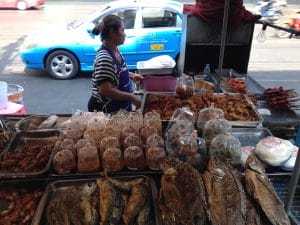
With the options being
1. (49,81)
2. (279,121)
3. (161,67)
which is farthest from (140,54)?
(279,121)

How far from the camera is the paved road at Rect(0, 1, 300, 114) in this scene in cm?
665

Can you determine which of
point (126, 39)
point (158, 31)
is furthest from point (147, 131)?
point (158, 31)

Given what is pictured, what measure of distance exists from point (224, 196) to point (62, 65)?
23.1 feet

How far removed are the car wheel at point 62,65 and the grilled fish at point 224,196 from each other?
6759 millimetres

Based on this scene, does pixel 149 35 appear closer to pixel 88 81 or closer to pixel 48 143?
pixel 88 81

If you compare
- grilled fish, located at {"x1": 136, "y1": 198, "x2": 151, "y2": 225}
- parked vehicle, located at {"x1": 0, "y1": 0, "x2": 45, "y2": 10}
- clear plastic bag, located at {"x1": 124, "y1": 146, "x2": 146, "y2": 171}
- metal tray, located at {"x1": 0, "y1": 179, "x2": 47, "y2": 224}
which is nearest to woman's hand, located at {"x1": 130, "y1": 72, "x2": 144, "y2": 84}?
clear plastic bag, located at {"x1": 124, "y1": 146, "x2": 146, "y2": 171}

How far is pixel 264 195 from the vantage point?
1.62 m

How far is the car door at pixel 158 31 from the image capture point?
7.74 meters

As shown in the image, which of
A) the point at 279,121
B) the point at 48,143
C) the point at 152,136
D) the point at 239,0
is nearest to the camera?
the point at 152,136

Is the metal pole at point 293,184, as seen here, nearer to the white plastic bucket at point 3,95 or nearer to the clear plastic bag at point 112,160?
the clear plastic bag at point 112,160

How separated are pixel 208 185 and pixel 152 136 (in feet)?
1.93

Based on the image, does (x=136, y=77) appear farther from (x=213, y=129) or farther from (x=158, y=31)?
(x=158, y=31)

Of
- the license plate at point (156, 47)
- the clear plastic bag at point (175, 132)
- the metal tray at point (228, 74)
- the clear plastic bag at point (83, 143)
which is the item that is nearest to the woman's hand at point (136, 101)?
the clear plastic bag at point (175, 132)

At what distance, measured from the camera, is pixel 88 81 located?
795cm
